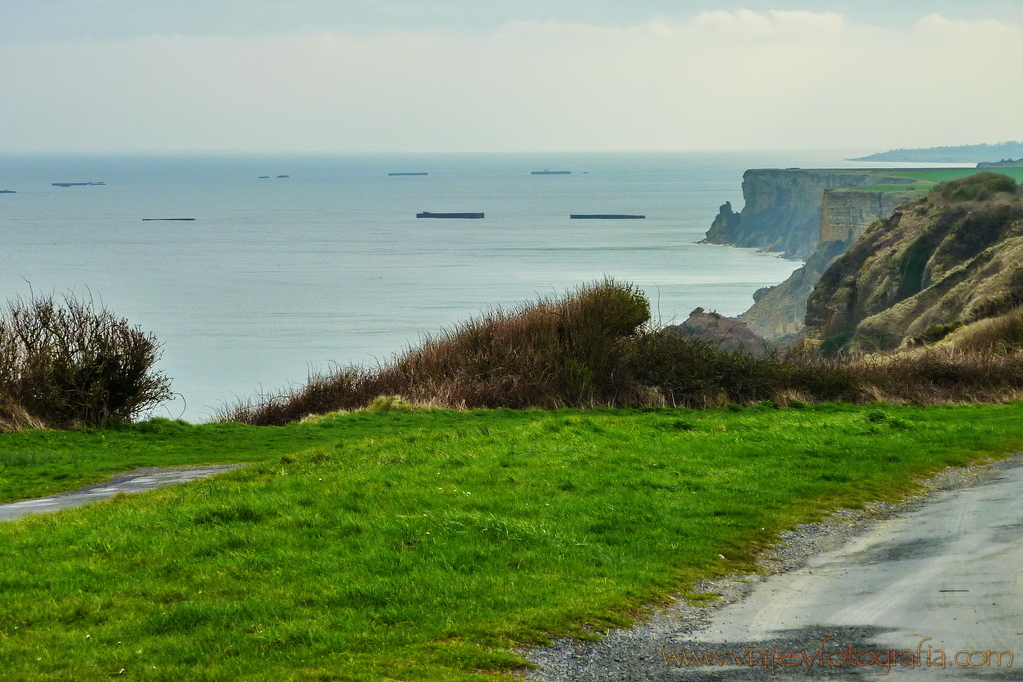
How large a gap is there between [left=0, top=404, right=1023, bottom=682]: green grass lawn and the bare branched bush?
319cm

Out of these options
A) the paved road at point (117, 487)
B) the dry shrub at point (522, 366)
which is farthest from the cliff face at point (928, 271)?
the paved road at point (117, 487)

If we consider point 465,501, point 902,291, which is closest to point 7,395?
point 465,501

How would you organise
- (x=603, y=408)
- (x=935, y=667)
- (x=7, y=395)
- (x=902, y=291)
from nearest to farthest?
(x=935, y=667) < (x=7, y=395) < (x=603, y=408) < (x=902, y=291)

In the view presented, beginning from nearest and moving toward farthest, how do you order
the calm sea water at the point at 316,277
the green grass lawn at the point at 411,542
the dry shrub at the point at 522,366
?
the green grass lawn at the point at 411,542 < the dry shrub at the point at 522,366 < the calm sea water at the point at 316,277

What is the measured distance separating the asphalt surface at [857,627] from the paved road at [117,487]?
8.14m

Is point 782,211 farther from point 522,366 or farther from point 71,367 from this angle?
point 71,367

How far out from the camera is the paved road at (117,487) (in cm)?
1330

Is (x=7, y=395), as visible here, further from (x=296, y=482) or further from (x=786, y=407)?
(x=786, y=407)

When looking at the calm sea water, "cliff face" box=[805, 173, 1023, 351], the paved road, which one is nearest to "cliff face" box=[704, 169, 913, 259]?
the calm sea water

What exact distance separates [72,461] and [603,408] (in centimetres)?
1065

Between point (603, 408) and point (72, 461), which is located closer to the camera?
point (72, 461)

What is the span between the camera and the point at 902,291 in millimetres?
56281

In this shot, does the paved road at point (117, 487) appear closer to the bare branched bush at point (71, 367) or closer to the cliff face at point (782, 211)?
the bare branched bush at point (71, 367)

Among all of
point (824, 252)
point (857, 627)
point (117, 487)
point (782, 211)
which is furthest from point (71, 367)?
point (782, 211)
